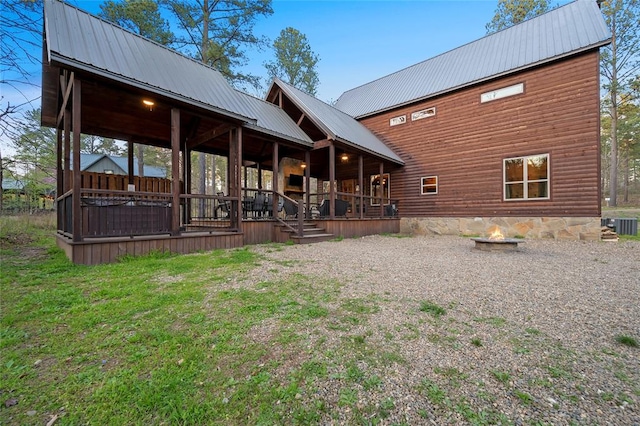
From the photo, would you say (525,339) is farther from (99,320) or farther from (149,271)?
(149,271)

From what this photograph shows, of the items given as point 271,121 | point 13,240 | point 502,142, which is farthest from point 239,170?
point 502,142

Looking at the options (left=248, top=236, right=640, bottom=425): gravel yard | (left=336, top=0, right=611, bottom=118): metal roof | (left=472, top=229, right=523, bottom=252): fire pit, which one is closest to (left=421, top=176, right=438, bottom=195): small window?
(left=336, top=0, right=611, bottom=118): metal roof

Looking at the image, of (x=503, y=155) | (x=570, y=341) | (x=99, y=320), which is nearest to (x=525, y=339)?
(x=570, y=341)

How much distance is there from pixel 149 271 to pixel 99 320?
1968 mm

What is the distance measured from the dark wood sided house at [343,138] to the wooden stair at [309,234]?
65 millimetres

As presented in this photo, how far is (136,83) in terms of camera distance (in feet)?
18.1

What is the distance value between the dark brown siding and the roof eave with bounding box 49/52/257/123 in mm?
8717

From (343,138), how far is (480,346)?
8662 mm

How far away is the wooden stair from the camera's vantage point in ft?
27.4

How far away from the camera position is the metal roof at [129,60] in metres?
5.07

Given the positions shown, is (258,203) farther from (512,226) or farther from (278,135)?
(512,226)

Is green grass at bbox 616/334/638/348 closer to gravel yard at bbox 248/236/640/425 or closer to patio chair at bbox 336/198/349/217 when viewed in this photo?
gravel yard at bbox 248/236/640/425

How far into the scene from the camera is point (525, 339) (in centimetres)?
243

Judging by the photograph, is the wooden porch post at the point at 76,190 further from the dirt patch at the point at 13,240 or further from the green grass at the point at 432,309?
the green grass at the point at 432,309
